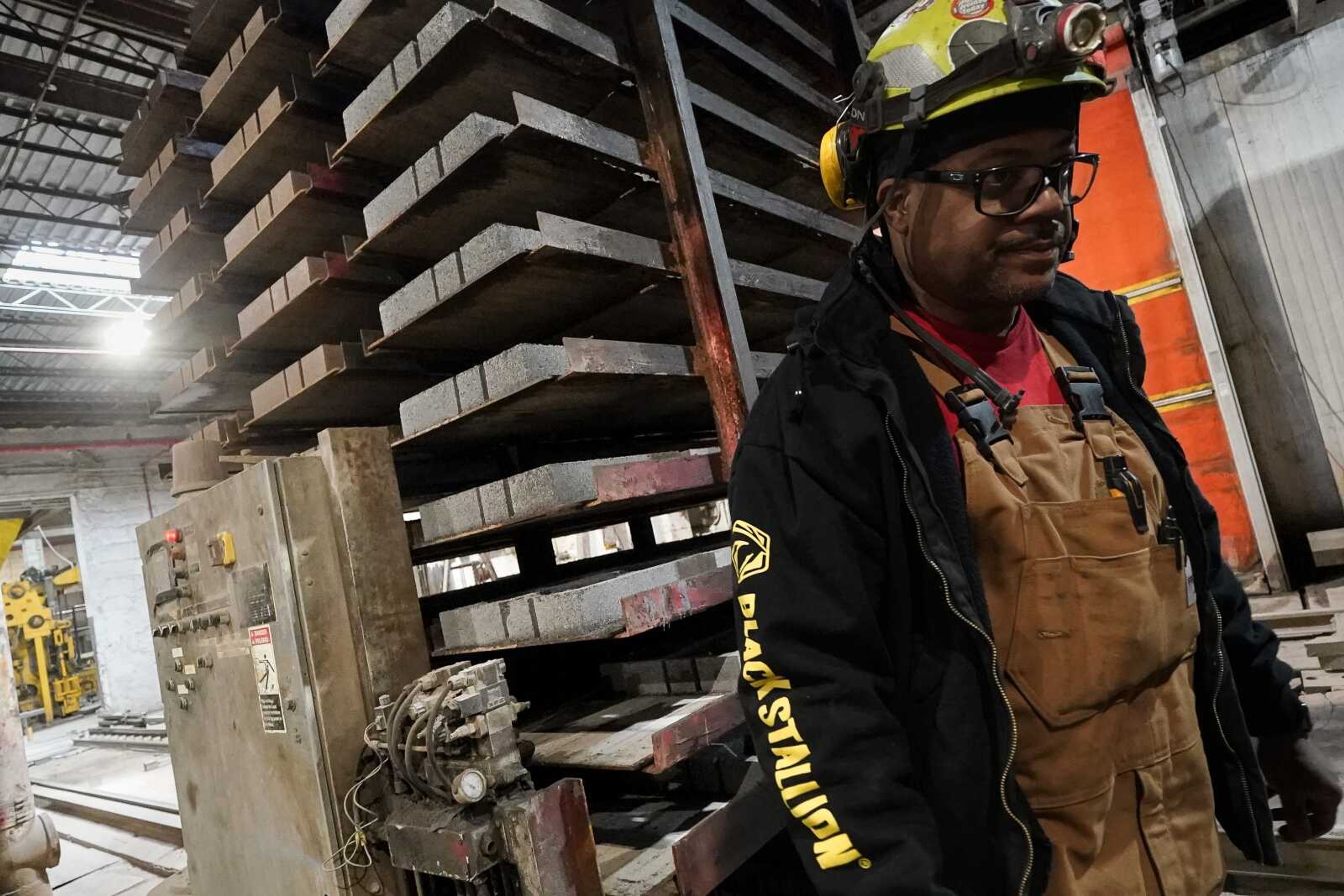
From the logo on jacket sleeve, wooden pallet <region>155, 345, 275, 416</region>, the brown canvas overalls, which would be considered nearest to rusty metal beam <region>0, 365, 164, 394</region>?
wooden pallet <region>155, 345, 275, 416</region>

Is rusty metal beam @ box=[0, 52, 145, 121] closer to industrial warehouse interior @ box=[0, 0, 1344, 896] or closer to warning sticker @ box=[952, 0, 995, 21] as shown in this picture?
industrial warehouse interior @ box=[0, 0, 1344, 896]

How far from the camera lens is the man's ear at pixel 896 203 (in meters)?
1.30

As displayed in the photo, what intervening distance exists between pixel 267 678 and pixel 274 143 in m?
2.11

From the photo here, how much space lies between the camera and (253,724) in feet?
7.35

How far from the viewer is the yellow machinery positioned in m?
13.8

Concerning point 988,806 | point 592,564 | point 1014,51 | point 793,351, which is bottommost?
point 988,806

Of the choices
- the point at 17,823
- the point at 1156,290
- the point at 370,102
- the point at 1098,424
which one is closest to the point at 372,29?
the point at 370,102

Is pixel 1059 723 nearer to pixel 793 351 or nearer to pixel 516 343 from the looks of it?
pixel 793 351

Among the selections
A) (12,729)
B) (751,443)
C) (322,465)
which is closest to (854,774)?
(751,443)

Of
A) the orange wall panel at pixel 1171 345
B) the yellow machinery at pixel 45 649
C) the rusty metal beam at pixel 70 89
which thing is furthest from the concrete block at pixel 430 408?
the yellow machinery at pixel 45 649

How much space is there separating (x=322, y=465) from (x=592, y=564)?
1.64 metres

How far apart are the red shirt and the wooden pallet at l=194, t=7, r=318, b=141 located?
2.71 m

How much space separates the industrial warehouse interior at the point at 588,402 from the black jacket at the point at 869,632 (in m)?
0.01

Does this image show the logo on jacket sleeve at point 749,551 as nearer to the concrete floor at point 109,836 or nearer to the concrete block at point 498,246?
the concrete block at point 498,246
